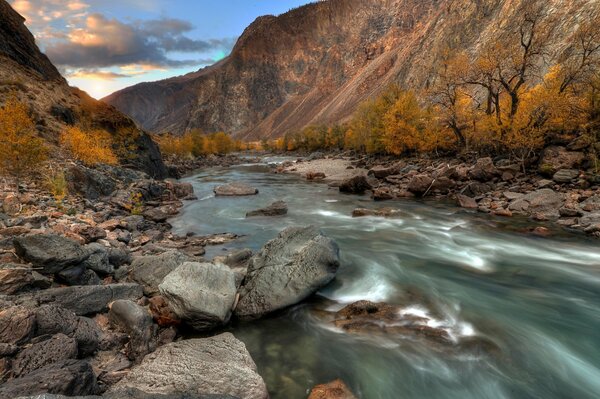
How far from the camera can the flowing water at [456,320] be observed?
7035 mm

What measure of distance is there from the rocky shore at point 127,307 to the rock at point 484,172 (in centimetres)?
1943

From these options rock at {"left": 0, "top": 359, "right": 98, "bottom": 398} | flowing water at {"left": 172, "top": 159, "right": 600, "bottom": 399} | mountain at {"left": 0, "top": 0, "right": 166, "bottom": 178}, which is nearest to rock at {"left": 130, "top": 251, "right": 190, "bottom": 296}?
flowing water at {"left": 172, "top": 159, "right": 600, "bottom": 399}

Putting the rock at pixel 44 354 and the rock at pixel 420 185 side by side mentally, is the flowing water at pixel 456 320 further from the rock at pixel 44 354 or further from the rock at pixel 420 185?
the rock at pixel 420 185

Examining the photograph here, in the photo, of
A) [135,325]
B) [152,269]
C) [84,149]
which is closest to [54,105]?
[84,149]

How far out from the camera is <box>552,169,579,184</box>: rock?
20797 mm

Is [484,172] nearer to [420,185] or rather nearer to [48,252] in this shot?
[420,185]

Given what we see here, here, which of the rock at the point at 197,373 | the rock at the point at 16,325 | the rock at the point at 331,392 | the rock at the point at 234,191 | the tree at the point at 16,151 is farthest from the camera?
the rock at the point at 234,191

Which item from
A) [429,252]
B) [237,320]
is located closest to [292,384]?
[237,320]

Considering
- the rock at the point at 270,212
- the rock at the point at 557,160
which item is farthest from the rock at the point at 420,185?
the rock at the point at 270,212

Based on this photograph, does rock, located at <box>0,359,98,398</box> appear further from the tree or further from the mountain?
the mountain

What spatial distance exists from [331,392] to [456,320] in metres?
4.78

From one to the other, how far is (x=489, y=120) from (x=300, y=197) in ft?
59.4

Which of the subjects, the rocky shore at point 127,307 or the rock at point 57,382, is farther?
the rocky shore at point 127,307

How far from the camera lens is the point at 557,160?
23.0 metres
